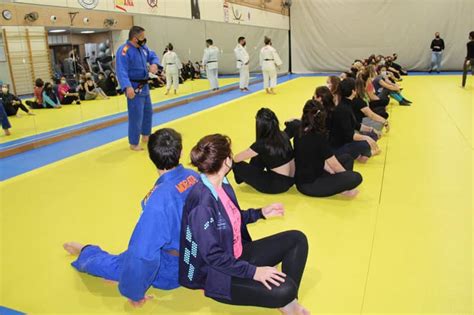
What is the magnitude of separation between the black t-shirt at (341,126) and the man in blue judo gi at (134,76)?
9.22 feet

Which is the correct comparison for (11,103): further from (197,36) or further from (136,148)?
(197,36)

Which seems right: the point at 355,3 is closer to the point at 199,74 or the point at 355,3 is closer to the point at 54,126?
the point at 199,74

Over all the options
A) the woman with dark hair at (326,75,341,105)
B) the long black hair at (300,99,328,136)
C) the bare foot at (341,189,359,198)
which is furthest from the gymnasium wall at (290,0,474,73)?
the long black hair at (300,99,328,136)

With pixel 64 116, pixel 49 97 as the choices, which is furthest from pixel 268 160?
pixel 49 97

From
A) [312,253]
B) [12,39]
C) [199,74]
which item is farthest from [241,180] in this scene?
[199,74]

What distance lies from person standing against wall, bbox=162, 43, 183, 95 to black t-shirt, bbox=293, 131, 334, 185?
8146 mm

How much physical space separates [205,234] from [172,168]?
2.10ft

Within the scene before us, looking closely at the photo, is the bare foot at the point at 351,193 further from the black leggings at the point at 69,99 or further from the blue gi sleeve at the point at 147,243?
the black leggings at the point at 69,99

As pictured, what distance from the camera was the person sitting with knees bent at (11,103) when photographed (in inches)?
262

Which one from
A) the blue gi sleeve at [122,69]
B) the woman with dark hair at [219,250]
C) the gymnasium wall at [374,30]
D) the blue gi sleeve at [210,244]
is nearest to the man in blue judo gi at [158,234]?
the woman with dark hair at [219,250]

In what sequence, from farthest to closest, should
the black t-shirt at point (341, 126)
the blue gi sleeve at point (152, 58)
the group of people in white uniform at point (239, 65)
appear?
the group of people in white uniform at point (239, 65) → the blue gi sleeve at point (152, 58) → the black t-shirt at point (341, 126)

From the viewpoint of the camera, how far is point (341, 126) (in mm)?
4656

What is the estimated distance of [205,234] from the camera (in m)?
1.91

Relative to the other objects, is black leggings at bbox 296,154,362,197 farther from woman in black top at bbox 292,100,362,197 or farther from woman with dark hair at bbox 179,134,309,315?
woman with dark hair at bbox 179,134,309,315
